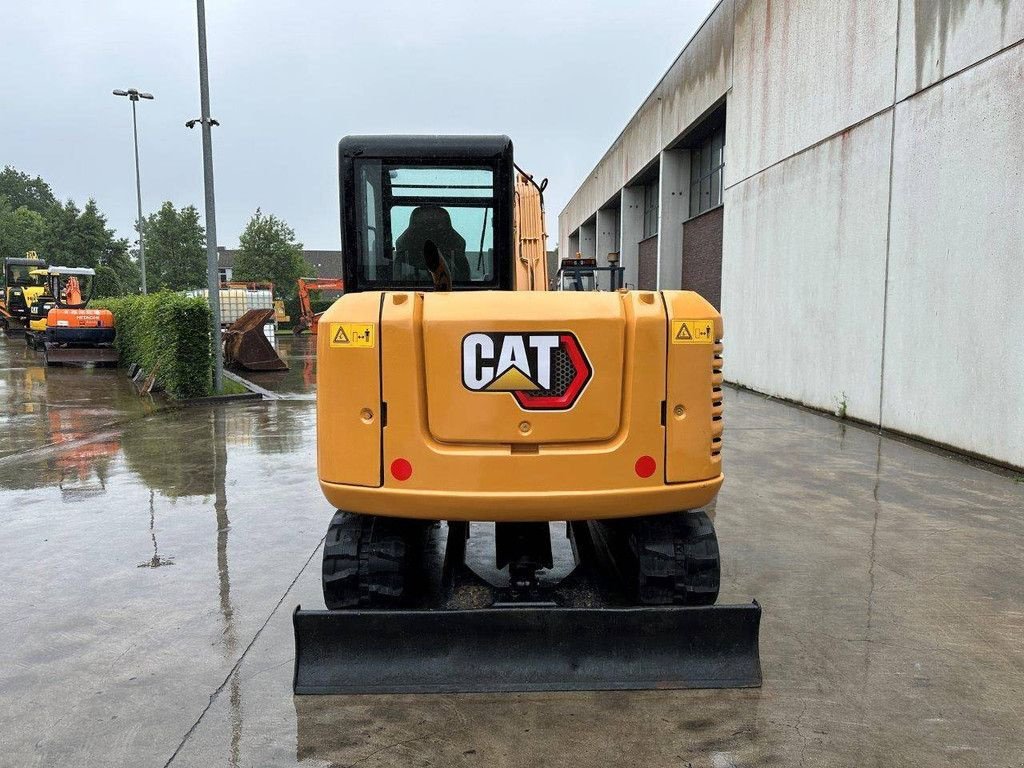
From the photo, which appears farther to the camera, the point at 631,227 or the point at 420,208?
the point at 631,227

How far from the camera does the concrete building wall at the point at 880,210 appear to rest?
8.20m

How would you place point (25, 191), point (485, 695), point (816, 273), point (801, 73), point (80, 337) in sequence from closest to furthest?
point (485, 695), point (816, 273), point (801, 73), point (80, 337), point (25, 191)

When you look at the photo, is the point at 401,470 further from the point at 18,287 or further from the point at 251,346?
the point at 18,287

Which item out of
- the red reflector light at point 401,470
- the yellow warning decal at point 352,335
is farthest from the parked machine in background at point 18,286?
the red reflector light at point 401,470

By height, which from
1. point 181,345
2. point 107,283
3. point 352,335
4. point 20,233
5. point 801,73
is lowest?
point 181,345

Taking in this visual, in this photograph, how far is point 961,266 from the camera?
28.8 ft

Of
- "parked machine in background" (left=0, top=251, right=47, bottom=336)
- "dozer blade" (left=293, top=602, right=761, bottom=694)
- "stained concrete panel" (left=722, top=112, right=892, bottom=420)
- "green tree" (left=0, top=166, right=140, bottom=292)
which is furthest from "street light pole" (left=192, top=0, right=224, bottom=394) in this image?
"green tree" (left=0, top=166, right=140, bottom=292)

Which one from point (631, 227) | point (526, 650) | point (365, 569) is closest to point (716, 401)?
point (526, 650)

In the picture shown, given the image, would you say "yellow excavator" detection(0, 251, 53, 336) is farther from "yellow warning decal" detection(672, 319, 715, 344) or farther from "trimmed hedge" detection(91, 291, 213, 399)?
"yellow warning decal" detection(672, 319, 715, 344)

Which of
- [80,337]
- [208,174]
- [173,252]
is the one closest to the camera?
[208,174]

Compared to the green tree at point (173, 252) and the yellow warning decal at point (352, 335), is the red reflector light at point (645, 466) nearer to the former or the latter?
the yellow warning decal at point (352, 335)

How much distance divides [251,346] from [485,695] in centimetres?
1825

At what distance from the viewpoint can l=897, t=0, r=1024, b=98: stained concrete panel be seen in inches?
318

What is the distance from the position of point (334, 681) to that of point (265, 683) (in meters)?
0.39
